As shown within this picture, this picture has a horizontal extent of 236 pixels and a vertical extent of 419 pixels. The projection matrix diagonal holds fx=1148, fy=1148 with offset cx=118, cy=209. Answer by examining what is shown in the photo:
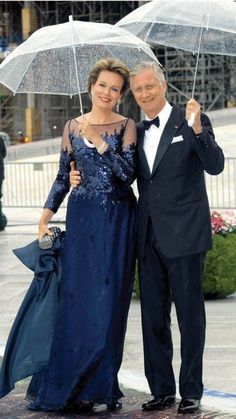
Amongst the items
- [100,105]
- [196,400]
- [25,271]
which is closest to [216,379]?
[196,400]

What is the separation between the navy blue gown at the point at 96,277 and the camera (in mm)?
6031

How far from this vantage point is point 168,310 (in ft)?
19.9

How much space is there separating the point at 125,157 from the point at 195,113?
1.79 feet

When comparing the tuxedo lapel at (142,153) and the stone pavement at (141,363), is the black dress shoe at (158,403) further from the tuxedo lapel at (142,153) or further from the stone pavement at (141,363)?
the tuxedo lapel at (142,153)

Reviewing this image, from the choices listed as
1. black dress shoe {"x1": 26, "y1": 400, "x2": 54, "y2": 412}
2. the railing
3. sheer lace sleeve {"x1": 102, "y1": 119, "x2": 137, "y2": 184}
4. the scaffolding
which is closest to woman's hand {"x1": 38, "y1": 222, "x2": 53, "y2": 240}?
sheer lace sleeve {"x1": 102, "y1": 119, "x2": 137, "y2": 184}

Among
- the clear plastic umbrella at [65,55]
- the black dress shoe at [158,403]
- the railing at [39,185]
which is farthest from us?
the railing at [39,185]

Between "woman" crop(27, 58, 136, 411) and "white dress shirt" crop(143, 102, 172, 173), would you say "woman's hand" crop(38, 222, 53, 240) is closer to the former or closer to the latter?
"woman" crop(27, 58, 136, 411)

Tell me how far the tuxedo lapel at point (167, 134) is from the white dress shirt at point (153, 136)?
0.03 m

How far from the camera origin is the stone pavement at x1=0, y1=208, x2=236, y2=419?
19.9 feet

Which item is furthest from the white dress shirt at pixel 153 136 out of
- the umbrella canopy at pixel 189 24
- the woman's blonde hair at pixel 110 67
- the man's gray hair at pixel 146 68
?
the umbrella canopy at pixel 189 24

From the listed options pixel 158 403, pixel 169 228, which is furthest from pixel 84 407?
pixel 169 228

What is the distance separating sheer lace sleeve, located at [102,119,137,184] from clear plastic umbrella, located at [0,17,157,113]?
0.54 m

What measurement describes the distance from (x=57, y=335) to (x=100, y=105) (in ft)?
4.11

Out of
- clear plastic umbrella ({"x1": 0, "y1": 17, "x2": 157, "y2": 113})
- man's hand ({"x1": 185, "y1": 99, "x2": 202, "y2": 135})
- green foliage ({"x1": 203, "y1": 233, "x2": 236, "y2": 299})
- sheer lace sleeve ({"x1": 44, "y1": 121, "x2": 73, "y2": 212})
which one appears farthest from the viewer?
green foliage ({"x1": 203, "y1": 233, "x2": 236, "y2": 299})
